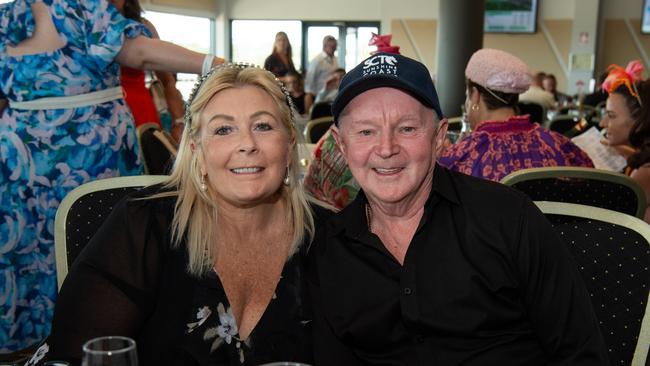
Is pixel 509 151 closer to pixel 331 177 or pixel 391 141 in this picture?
pixel 331 177

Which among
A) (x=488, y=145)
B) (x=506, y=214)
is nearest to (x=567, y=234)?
(x=506, y=214)

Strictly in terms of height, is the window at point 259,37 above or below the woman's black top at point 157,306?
above

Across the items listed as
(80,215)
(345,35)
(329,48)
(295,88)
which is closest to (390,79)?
(80,215)

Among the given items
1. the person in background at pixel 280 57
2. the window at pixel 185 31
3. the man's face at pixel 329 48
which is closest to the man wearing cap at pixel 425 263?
the person in background at pixel 280 57

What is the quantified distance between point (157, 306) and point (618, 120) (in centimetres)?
306

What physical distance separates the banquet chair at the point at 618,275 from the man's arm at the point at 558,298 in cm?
20

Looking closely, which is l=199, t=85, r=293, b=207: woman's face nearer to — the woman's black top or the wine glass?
the woman's black top

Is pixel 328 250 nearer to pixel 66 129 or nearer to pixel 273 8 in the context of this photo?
pixel 66 129

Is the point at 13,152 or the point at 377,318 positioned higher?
the point at 13,152

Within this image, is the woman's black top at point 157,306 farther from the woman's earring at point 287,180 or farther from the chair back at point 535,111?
the chair back at point 535,111

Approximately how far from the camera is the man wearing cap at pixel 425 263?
1533 millimetres

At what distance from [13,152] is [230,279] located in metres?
1.32

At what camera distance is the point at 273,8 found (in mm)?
17281

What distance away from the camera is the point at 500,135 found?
3.26m
